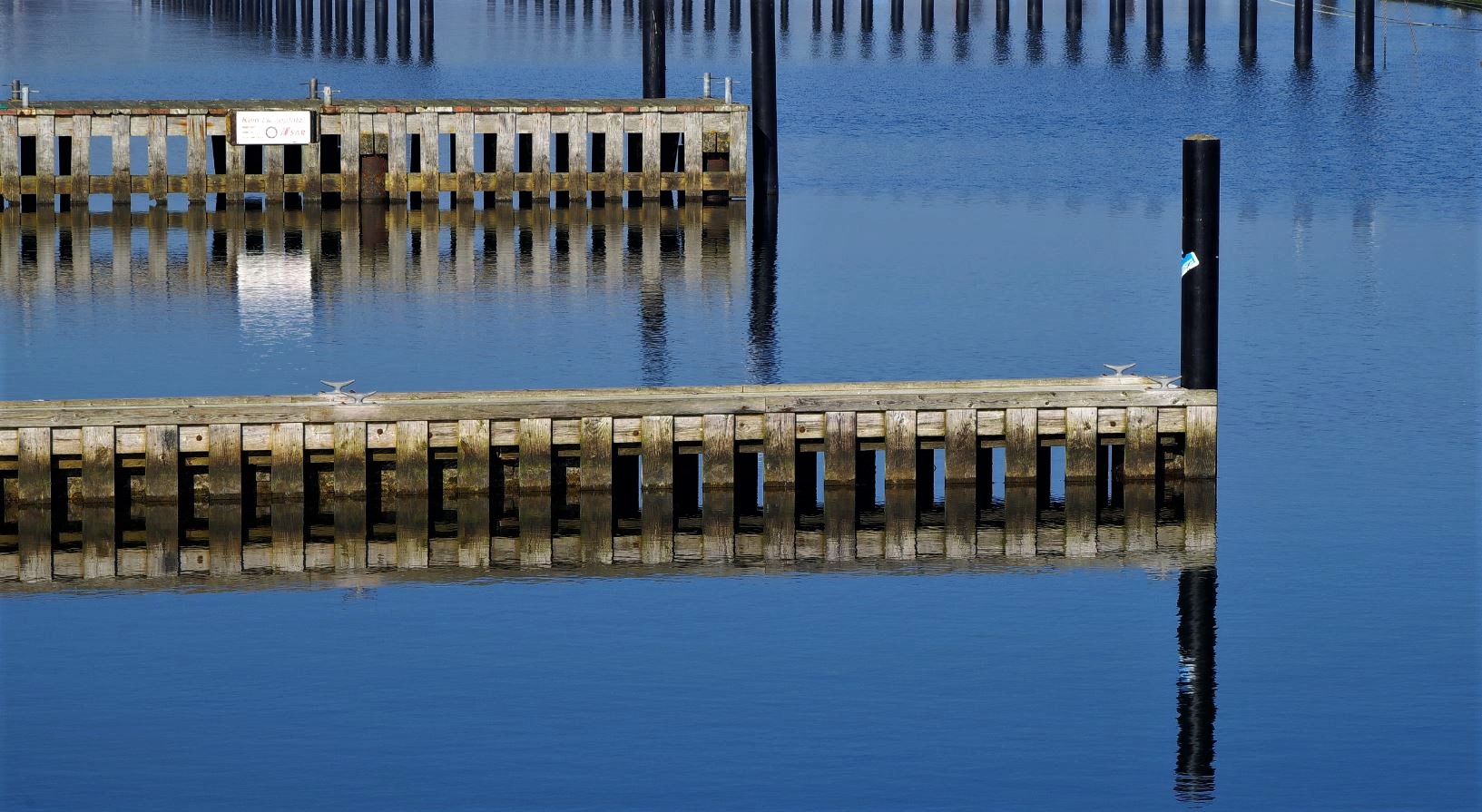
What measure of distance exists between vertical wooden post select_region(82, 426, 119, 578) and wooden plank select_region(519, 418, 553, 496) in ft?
11.6

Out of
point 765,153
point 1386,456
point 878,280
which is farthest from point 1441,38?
point 1386,456

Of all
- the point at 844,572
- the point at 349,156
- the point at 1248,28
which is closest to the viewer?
the point at 844,572

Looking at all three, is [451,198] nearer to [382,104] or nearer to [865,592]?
[382,104]

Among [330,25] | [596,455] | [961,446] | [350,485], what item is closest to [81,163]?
[350,485]

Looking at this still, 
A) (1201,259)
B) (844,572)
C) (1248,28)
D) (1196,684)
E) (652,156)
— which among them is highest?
(1248,28)

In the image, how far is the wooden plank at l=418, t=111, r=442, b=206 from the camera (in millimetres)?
44844

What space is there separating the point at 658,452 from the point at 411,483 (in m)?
2.20

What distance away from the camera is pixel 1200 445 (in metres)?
23.1

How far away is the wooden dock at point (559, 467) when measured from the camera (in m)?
22.0

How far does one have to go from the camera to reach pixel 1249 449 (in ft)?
85.2

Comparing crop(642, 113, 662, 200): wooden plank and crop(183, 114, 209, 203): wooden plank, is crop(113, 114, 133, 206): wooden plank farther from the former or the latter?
crop(642, 113, 662, 200): wooden plank

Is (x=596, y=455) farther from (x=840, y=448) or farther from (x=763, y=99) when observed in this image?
(x=763, y=99)

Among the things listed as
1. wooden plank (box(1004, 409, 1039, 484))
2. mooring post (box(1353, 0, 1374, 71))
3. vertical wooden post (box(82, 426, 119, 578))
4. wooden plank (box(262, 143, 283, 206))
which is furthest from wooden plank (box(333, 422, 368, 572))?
mooring post (box(1353, 0, 1374, 71))

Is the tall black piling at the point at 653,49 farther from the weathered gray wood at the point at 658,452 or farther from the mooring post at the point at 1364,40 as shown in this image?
the mooring post at the point at 1364,40
